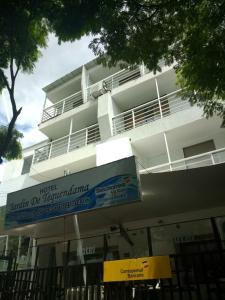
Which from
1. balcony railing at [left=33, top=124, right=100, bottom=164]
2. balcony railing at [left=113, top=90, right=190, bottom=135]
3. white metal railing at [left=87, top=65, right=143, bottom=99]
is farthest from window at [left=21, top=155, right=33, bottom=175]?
balcony railing at [left=113, top=90, right=190, bottom=135]

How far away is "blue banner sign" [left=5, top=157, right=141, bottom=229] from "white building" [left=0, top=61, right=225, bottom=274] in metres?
0.65

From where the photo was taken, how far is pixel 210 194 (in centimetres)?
870

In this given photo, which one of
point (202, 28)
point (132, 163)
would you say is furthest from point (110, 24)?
point (132, 163)

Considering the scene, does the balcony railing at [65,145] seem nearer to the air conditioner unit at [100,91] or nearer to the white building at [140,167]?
the white building at [140,167]

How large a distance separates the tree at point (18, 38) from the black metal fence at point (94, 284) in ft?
11.1

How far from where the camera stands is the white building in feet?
27.4

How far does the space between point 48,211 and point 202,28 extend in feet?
20.7

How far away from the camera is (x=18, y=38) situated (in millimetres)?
6543

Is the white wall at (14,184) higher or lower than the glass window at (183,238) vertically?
higher

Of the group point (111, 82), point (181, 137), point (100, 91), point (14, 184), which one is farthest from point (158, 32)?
point (14, 184)

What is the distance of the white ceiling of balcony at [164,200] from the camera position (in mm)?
7363

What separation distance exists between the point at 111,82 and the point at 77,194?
34.6ft

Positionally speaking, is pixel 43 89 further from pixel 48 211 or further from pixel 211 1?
pixel 211 1

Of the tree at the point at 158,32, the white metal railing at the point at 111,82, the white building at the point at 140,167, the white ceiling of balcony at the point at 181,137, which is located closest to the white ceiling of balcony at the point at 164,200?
A: the white building at the point at 140,167
